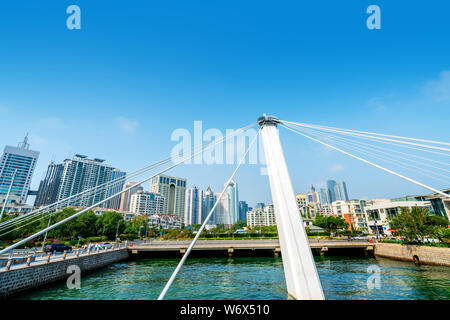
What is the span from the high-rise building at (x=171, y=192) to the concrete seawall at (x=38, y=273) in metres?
100

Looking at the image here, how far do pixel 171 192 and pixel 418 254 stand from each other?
114261mm

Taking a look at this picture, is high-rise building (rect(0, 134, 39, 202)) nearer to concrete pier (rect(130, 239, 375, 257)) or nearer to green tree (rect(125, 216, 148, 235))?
green tree (rect(125, 216, 148, 235))

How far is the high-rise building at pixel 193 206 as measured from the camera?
12686 centimetres

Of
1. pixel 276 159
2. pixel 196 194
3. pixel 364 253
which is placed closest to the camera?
pixel 276 159

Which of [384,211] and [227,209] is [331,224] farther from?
[227,209]

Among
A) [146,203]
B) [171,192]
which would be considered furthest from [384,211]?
[171,192]

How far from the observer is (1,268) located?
1143cm

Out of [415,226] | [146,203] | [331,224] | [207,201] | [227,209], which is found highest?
[207,201]

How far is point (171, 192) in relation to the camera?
121500mm

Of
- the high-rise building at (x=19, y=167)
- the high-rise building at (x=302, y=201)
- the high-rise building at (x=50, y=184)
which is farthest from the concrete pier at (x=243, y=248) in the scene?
the high-rise building at (x=50, y=184)

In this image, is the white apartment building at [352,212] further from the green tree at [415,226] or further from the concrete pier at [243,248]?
the green tree at [415,226]
